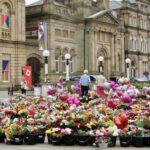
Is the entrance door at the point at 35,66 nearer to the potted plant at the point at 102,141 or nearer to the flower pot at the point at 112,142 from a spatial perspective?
the flower pot at the point at 112,142

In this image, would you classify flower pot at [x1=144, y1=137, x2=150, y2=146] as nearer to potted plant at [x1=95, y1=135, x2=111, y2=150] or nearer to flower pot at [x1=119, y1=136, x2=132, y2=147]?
flower pot at [x1=119, y1=136, x2=132, y2=147]

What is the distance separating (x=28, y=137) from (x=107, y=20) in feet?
173

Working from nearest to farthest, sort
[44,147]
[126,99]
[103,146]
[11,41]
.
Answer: [103,146] → [44,147] → [126,99] → [11,41]

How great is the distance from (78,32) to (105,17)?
596cm

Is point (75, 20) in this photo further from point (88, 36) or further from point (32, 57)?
point (32, 57)

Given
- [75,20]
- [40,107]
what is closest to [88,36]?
[75,20]

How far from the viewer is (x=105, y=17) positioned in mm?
65875

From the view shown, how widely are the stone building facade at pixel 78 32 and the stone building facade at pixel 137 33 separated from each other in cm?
597

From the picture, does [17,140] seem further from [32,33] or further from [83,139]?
[32,33]

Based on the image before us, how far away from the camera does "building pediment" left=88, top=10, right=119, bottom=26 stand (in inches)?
2482

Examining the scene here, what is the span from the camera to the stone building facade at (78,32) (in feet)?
189

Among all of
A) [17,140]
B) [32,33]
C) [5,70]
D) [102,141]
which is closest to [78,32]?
[32,33]

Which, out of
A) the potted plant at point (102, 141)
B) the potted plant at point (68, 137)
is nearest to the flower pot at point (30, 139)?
the potted plant at point (68, 137)

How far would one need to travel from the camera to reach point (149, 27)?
82.8 m
